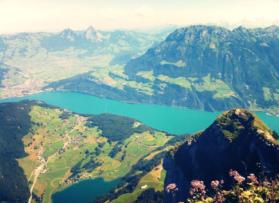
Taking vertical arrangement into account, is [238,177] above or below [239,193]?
above

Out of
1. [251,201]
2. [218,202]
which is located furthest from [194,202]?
[251,201]

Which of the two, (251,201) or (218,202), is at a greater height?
(251,201)

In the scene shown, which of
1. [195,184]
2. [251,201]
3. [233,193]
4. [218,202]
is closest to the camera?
[251,201]

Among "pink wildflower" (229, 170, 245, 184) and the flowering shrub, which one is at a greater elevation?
"pink wildflower" (229, 170, 245, 184)

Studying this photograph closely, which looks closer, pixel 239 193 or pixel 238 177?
pixel 238 177

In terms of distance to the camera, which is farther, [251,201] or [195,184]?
[195,184]

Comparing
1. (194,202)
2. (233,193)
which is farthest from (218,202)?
(233,193)

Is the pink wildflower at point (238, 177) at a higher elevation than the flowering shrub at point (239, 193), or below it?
higher

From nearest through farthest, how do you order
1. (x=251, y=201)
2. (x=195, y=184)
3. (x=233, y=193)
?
(x=251, y=201) → (x=195, y=184) → (x=233, y=193)

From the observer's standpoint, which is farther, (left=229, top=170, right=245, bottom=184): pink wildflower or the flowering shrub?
(left=229, top=170, right=245, bottom=184): pink wildflower

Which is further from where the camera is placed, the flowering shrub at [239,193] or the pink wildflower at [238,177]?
the pink wildflower at [238,177]

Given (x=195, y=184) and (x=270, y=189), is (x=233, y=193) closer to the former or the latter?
(x=270, y=189)
